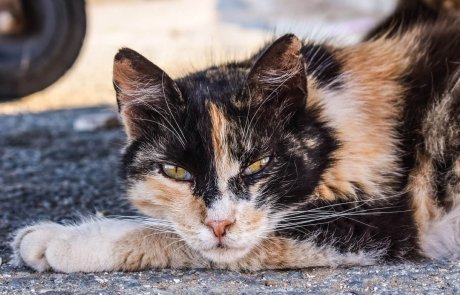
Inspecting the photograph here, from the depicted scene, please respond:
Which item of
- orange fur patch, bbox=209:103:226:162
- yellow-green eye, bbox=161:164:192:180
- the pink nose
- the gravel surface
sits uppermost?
orange fur patch, bbox=209:103:226:162

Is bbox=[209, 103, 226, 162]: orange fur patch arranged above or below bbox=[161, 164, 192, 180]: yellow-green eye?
above

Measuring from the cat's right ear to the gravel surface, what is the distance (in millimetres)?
470

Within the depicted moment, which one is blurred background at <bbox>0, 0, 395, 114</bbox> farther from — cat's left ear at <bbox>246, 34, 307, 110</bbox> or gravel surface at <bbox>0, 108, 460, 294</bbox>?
cat's left ear at <bbox>246, 34, 307, 110</bbox>

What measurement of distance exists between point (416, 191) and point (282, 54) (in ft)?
2.45

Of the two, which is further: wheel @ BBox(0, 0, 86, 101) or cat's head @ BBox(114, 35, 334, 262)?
wheel @ BBox(0, 0, 86, 101)

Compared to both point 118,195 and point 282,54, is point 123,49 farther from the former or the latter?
point 118,195

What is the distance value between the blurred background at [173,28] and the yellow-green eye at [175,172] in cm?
281

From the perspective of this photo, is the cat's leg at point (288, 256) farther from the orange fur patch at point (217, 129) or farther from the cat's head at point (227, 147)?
the orange fur patch at point (217, 129)

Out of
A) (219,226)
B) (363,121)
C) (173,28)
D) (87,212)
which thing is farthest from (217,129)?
(173,28)

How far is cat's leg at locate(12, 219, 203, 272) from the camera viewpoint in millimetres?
2494

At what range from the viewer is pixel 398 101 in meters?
2.84

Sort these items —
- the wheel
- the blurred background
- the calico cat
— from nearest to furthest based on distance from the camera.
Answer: the calico cat
the wheel
the blurred background

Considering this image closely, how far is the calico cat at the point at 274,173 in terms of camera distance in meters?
2.41

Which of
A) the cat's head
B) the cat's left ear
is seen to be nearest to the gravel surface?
the cat's head
